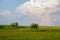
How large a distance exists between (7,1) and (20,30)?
0.50 meters

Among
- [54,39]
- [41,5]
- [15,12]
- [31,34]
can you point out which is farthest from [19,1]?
[54,39]

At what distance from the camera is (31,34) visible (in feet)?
8.45

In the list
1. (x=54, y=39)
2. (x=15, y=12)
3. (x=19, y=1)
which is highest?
(x=19, y=1)

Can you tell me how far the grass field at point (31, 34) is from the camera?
2.56 metres

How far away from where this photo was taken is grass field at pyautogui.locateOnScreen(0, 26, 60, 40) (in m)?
2.56

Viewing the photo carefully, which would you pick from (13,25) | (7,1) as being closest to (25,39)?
(13,25)

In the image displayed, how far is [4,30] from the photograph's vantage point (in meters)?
2.59

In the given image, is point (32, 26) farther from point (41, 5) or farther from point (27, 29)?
point (41, 5)

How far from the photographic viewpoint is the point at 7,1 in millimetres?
2627

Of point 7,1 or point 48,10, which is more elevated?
point 7,1

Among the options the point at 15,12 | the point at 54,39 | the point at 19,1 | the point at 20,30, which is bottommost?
the point at 54,39

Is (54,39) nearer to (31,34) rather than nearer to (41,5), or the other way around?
(31,34)

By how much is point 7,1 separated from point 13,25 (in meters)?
0.39

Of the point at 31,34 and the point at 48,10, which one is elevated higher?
the point at 48,10
